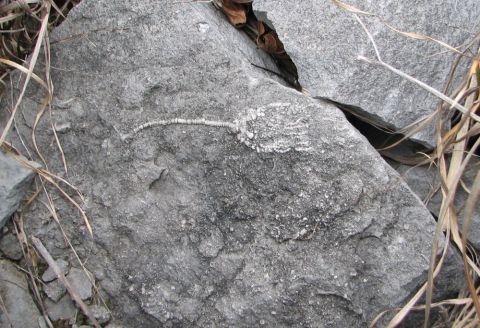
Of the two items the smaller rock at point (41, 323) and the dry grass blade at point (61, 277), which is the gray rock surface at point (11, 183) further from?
the smaller rock at point (41, 323)

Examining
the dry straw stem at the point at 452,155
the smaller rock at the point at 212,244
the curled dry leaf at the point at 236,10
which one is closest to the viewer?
the dry straw stem at the point at 452,155

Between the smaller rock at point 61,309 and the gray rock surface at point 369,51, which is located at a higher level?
the gray rock surface at point 369,51

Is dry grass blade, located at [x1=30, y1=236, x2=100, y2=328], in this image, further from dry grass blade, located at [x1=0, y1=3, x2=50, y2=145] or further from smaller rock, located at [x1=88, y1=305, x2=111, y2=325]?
dry grass blade, located at [x1=0, y1=3, x2=50, y2=145]

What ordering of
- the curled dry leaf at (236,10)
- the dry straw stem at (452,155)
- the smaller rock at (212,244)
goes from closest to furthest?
1. the dry straw stem at (452,155)
2. the smaller rock at (212,244)
3. the curled dry leaf at (236,10)

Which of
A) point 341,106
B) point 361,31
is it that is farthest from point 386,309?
point 361,31

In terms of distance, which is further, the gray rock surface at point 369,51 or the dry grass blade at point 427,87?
the gray rock surface at point 369,51

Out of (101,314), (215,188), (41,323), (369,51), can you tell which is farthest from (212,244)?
(369,51)

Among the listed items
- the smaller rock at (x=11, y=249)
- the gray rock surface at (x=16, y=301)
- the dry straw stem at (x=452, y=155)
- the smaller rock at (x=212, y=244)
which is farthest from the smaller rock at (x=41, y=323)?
the dry straw stem at (x=452, y=155)
